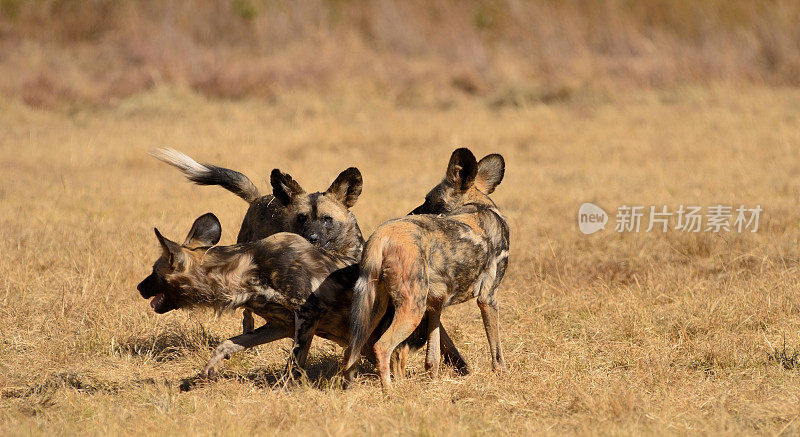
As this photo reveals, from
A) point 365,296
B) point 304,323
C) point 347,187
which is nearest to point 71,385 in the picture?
point 304,323

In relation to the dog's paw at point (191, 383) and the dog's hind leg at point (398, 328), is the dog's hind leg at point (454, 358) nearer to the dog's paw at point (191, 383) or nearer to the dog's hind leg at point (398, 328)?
the dog's hind leg at point (398, 328)

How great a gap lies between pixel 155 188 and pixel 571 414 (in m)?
6.42

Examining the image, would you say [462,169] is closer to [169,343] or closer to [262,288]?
[262,288]

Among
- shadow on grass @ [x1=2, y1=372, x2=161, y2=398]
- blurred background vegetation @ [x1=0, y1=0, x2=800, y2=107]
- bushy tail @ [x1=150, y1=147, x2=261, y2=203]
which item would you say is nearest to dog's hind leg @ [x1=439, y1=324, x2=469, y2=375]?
shadow on grass @ [x1=2, y1=372, x2=161, y2=398]

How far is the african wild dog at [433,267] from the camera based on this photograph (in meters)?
4.00

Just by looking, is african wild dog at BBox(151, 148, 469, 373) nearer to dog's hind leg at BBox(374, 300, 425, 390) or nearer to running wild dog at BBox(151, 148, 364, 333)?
running wild dog at BBox(151, 148, 364, 333)

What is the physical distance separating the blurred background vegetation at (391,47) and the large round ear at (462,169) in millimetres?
9215

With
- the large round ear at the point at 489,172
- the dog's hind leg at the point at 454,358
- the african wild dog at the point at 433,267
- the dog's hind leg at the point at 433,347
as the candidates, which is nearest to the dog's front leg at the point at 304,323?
the african wild dog at the point at 433,267

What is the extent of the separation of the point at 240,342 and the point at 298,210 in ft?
4.31

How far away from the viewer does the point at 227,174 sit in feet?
18.9

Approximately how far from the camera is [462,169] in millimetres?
5004

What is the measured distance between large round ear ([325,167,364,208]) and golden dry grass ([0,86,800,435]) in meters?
0.95

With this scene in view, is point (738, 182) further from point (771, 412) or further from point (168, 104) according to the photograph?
point (168, 104)

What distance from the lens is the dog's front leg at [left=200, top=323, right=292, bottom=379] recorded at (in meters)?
4.25
